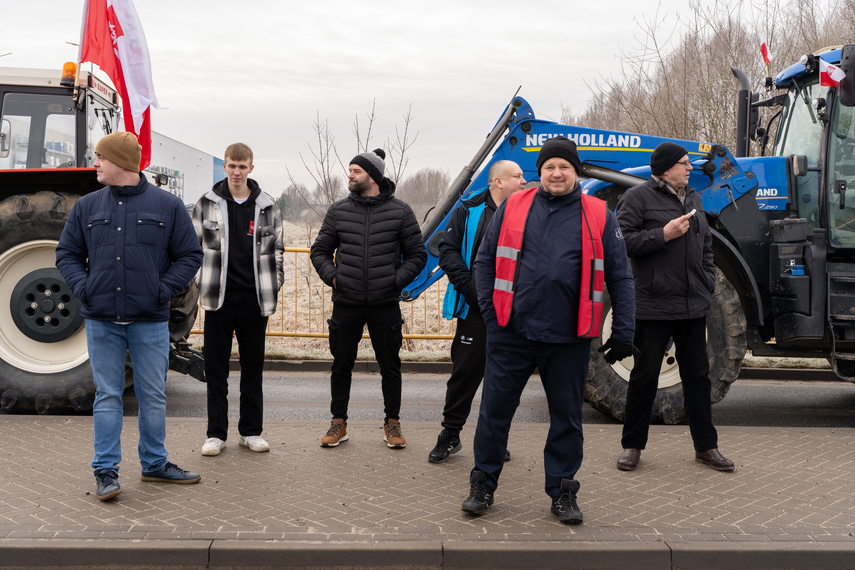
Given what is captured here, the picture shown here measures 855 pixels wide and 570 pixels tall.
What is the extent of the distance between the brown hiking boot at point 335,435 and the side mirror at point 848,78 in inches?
171

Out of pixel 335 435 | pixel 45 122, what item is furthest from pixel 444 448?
pixel 45 122

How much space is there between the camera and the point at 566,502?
445 centimetres

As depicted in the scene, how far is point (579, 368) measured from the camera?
4.57 m

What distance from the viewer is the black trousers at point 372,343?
592cm

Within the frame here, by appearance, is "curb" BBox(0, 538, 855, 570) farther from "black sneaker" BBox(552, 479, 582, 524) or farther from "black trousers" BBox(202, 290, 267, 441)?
"black trousers" BBox(202, 290, 267, 441)

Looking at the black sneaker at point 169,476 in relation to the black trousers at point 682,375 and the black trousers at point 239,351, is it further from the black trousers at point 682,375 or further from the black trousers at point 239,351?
the black trousers at point 682,375

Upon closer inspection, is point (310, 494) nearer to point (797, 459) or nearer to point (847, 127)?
point (797, 459)

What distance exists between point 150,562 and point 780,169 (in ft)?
19.1

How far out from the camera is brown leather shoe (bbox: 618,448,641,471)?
17.7 feet

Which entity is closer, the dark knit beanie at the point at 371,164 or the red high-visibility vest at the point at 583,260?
the red high-visibility vest at the point at 583,260

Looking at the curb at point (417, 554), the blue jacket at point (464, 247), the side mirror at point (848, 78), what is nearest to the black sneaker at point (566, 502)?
the curb at point (417, 554)

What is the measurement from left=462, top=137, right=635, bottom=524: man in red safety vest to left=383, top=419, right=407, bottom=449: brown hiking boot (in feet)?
4.11

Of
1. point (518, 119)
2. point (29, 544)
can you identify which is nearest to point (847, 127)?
point (518, 119)

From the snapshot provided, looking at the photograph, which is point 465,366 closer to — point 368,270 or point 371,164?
point 368,270
